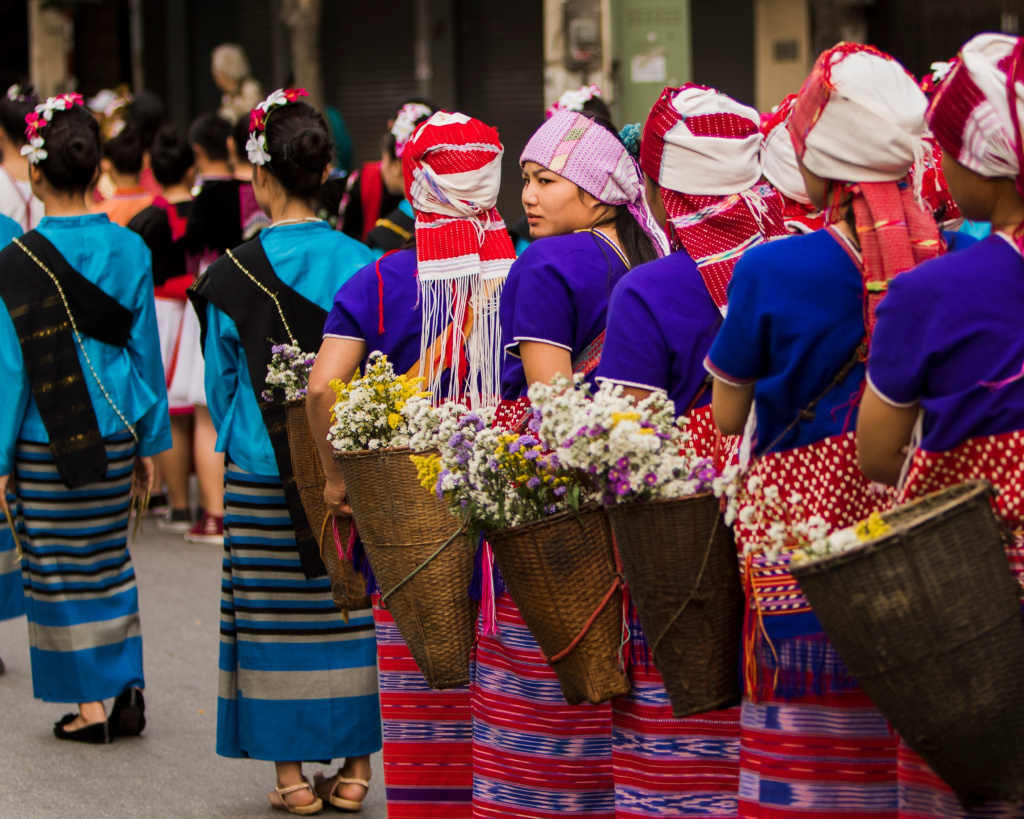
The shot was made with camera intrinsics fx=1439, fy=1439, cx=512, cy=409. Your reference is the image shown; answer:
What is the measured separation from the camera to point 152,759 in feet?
16.7

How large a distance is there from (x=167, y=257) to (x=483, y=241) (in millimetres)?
5028

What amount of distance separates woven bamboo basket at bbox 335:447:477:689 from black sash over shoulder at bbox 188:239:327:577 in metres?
0.99

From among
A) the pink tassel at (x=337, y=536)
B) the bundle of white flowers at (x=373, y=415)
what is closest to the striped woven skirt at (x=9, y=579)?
the pink tassel at (x=337, y=536)

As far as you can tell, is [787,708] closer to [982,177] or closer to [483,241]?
[982,177]

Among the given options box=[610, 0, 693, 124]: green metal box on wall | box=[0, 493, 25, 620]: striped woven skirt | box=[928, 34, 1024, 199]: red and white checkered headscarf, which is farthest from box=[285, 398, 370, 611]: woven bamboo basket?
box=[610, 0, 693, 124]: green metal box on wall

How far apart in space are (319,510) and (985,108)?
2.28 meters

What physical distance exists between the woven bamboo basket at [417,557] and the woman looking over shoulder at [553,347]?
0.10 meters

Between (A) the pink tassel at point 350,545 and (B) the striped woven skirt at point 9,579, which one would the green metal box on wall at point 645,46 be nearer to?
(B) the striped woven skirt at point 9,579

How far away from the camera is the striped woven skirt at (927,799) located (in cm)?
238

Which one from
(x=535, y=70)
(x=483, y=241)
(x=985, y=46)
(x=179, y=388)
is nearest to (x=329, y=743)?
(x=483, y=241)

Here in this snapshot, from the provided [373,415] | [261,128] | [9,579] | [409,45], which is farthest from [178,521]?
[409,45]

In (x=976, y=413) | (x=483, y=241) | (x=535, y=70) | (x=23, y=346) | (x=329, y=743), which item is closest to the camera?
(x=976, y=413)

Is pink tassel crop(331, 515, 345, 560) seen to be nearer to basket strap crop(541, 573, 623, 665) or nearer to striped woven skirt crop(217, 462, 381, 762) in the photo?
striped woven skirt crop(217, 462, 381, 762)

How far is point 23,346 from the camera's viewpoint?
510 centimetres
